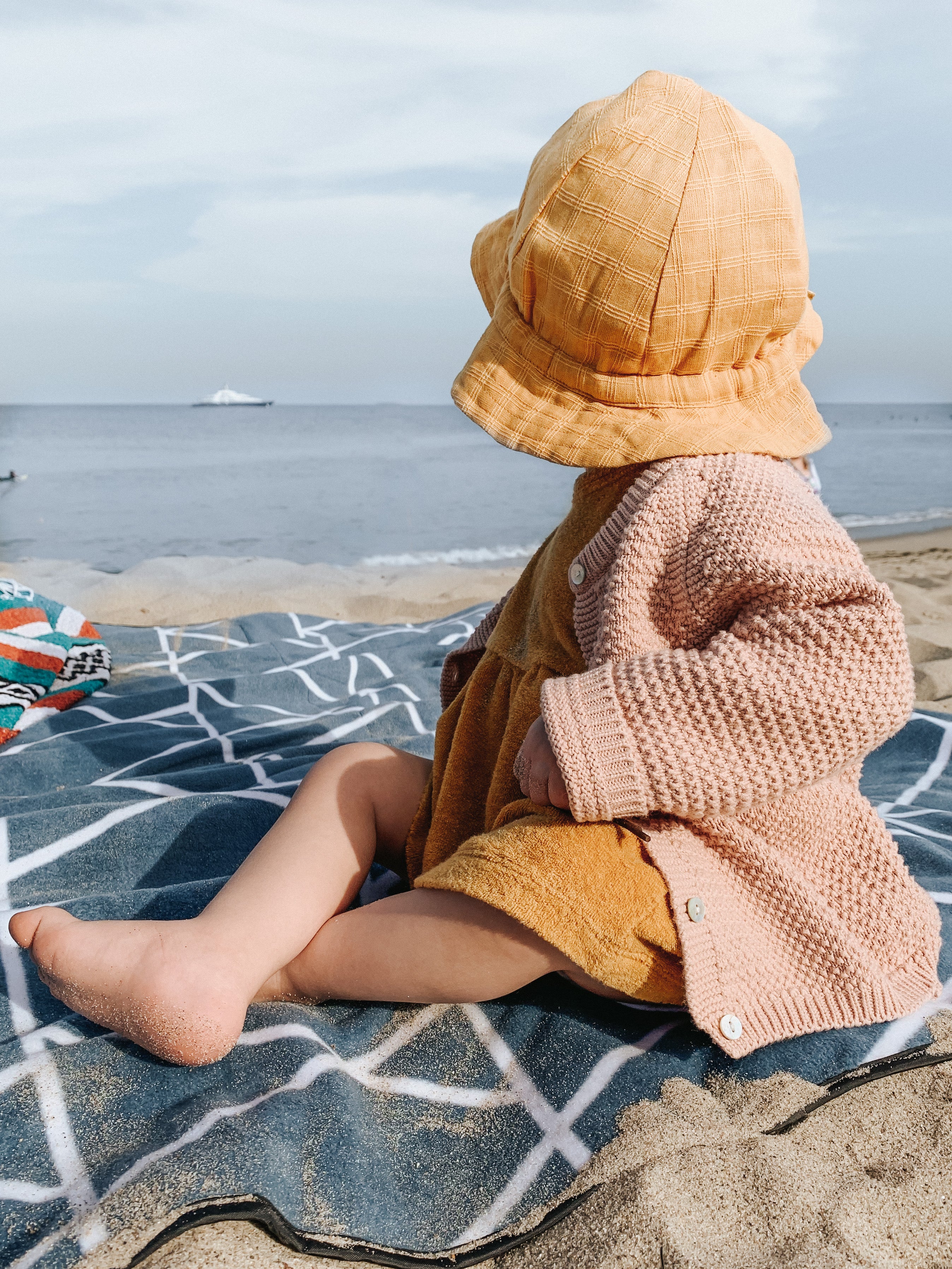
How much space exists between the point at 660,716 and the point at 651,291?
514mm

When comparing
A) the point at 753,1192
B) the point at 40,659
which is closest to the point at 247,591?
the point at 40,659

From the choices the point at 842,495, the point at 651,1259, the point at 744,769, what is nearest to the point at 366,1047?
the point at 651,1259

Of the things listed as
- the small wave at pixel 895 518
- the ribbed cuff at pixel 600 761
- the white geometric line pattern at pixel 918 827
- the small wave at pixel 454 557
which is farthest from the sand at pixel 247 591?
the small wave at pixel 895 518

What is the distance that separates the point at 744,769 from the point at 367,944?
0.54 m

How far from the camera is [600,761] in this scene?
3.49 feet

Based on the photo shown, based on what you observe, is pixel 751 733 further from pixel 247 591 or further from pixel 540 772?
pixel 247 591

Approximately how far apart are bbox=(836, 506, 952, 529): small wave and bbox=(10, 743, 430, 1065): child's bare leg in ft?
27.8

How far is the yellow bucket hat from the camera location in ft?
3.64

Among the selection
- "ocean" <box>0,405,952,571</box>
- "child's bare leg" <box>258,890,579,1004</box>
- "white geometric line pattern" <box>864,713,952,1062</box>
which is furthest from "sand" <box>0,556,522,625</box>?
"child's bare leg" <box>258,890,579,1004</box>

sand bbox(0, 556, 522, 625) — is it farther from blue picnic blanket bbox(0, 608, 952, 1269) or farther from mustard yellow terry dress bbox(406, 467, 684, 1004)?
mustard yellow terry dress bbox(406, 467, 684, 1004)

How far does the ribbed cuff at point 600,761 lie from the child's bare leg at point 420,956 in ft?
0.62

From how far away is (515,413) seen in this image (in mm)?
1228

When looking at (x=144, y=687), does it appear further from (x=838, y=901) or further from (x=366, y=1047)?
(x=838, y=901)

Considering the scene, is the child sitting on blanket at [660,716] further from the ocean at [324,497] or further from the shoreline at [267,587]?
the ocean at [324,497]
